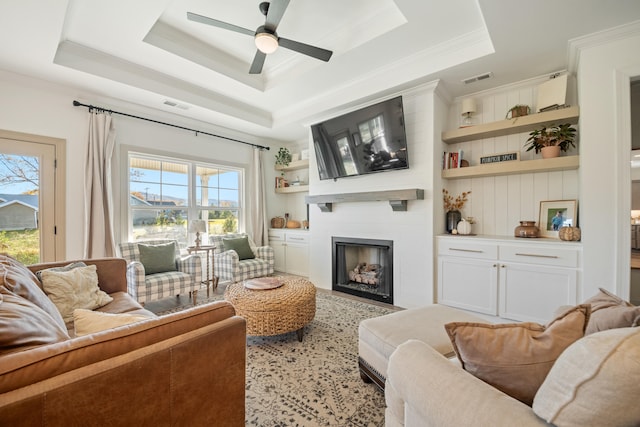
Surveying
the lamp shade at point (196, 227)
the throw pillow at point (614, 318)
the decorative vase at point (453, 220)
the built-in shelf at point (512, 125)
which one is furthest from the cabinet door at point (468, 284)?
the lamp shade at point (196, 227)

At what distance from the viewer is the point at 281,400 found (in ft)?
5.46

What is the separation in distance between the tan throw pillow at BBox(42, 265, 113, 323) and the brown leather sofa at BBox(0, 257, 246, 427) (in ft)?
2.55

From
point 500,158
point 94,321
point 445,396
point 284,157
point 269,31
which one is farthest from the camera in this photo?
point 284,157

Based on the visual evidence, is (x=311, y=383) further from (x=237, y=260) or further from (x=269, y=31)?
(x=269, y=31)

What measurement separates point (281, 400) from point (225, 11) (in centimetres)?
309

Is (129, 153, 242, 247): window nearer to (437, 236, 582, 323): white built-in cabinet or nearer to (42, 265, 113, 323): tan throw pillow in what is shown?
(42, 265, 113, 323): tan throw pillow

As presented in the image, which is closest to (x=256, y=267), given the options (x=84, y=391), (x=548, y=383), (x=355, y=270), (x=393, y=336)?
(x=355, y=270)

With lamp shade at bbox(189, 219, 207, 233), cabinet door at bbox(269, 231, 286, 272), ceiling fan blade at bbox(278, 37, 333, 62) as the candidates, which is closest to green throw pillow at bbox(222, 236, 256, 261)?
lamp shade at bbox(189, 219, 207, 233)

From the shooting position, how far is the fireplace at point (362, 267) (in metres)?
3.55

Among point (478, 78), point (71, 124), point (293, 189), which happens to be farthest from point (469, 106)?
point (71, 124)

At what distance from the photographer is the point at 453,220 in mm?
3312

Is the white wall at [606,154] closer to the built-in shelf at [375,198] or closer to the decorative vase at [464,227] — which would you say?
the decorative vase at [464,227]

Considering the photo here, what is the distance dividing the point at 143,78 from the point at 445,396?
12.9 ft

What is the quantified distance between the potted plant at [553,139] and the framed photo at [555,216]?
510mm
